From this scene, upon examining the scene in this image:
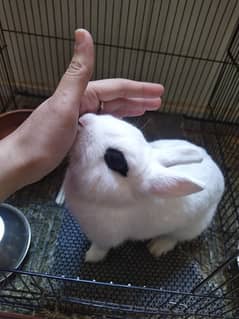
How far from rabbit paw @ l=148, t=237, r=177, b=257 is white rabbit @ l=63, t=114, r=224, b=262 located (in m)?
0.15

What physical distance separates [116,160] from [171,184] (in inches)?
A: 5.6

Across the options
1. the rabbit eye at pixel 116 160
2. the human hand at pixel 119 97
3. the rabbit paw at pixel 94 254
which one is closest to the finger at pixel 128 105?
the human hand at pixel 119 97

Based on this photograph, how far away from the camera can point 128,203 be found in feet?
2.86

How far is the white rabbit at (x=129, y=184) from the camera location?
2.56 ft

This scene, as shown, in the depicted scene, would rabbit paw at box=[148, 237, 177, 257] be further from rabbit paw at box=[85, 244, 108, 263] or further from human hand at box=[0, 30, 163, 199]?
human hand at box=[0, 30, 163, 199]

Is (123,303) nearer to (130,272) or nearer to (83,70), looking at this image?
(130,272)

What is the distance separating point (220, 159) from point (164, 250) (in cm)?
54

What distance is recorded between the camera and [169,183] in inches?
30.4

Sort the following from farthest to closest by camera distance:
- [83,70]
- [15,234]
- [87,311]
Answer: [15,234]
[87,311]
[83,70]

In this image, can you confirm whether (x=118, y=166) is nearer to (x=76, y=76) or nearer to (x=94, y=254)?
(x=76, y=76)

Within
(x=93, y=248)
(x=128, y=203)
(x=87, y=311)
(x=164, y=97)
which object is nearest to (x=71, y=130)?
(x=128, y=203)

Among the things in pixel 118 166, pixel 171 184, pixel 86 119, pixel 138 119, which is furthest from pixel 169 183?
pixel 138 119

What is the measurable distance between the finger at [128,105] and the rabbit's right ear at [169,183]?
0.89 ft

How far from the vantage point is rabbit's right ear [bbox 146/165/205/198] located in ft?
2.47
